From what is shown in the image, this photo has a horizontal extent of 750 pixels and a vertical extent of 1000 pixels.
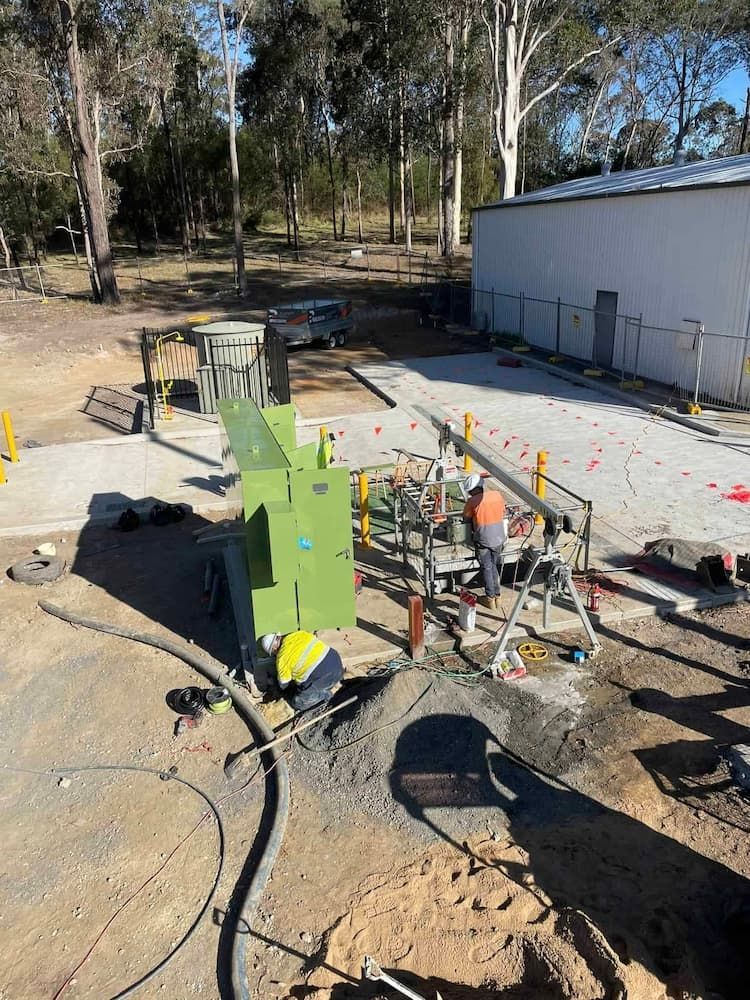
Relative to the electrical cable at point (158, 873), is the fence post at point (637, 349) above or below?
above

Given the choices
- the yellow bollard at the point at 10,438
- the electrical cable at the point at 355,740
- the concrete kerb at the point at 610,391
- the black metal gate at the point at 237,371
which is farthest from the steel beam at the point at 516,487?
the yellow bollard at the point at 10,438

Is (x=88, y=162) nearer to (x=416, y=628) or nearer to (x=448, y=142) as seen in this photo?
(x=448, y=142)

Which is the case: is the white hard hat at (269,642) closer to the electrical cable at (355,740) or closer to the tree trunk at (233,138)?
the electrical cable at (355,740)

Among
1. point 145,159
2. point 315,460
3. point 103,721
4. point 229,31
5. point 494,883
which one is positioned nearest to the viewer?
point 494,883

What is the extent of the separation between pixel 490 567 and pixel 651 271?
1335cm

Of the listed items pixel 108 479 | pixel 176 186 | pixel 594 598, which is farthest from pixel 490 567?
pixel 176 186

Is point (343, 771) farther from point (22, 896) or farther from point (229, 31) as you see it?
point (229, 31)

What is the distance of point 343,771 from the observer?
6398mm

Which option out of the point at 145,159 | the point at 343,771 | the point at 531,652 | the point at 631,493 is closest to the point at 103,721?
the point at 343,771

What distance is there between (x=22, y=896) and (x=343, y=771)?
2508mm

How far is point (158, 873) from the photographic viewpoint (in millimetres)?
5559

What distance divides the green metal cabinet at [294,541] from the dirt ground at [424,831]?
0.95m

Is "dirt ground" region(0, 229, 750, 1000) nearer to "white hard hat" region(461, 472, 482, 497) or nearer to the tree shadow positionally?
the tree shadow

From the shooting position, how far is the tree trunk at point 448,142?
3903cm
